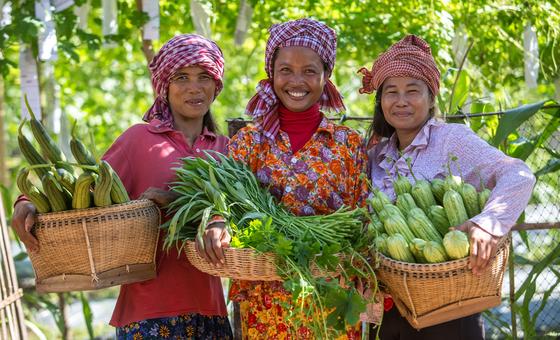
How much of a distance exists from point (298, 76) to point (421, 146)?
0.53 metres

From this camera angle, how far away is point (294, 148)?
9.87ft

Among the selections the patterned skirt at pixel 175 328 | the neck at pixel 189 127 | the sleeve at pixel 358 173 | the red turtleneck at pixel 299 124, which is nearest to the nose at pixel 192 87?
the neck at pixel 189 127

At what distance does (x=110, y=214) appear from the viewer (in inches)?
106

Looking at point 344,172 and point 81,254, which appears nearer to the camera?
point 81,254

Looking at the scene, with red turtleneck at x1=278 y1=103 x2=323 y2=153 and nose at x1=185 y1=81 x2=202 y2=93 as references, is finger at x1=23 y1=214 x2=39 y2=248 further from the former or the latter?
red turtleneck at x1=278 y1=103 x2=323 y2=153

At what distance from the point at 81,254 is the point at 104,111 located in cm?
460

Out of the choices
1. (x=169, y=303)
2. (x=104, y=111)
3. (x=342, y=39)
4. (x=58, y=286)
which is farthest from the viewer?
(x=104, y=111)

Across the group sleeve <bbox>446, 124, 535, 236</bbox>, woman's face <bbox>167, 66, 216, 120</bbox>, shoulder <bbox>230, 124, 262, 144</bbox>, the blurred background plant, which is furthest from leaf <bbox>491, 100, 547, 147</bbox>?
woman's face <bbox>167, 66, 216, 120</bbox>

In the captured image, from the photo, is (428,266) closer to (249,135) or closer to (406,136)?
(406,136)

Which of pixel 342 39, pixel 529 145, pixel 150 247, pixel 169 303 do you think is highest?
pixel 342 39

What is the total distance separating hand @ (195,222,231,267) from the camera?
2.57 metres

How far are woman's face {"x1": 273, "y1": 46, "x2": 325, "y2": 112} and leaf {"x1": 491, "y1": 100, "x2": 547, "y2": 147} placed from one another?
1087 mm

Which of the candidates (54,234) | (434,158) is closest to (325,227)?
(434,158)

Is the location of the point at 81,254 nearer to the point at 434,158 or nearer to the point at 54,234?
the point at 54,234
